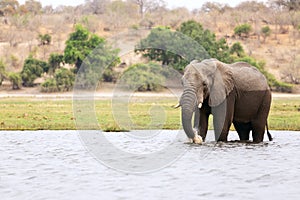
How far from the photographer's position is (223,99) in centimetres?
1600

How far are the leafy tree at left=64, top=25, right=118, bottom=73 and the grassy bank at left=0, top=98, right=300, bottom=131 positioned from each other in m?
10.5

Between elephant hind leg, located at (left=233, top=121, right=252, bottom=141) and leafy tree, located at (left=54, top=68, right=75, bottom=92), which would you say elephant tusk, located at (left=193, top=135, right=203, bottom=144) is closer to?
elephant hind leg, located at (left=233, top=121, right=252, bottom=141)

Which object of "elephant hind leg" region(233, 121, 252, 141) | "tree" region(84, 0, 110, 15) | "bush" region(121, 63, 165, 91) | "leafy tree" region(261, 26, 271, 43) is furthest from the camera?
"tree" region(84, 0, 110, 15)

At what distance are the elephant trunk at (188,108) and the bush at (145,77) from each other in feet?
77.1

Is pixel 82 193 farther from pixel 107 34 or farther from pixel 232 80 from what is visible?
pixel 107 34

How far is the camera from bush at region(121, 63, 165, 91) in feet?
130

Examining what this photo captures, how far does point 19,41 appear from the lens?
190 ft

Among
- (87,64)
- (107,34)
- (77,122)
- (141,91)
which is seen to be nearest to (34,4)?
(107,34)

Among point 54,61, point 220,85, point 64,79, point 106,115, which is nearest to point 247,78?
point 220,85

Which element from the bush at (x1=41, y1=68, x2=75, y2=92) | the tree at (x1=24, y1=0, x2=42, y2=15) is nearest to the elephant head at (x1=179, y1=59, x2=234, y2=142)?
the bush at (x1=41, y1=68, x2=75, y2=92)

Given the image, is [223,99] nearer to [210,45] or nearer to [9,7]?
[210,45]

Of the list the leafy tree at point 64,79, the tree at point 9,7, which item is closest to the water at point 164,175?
the leafy tree at point 64,79

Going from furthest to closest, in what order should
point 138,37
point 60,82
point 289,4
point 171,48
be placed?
point 289,4, point 138,37, point 171,48, point 60,82

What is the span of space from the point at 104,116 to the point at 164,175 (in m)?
14.8
